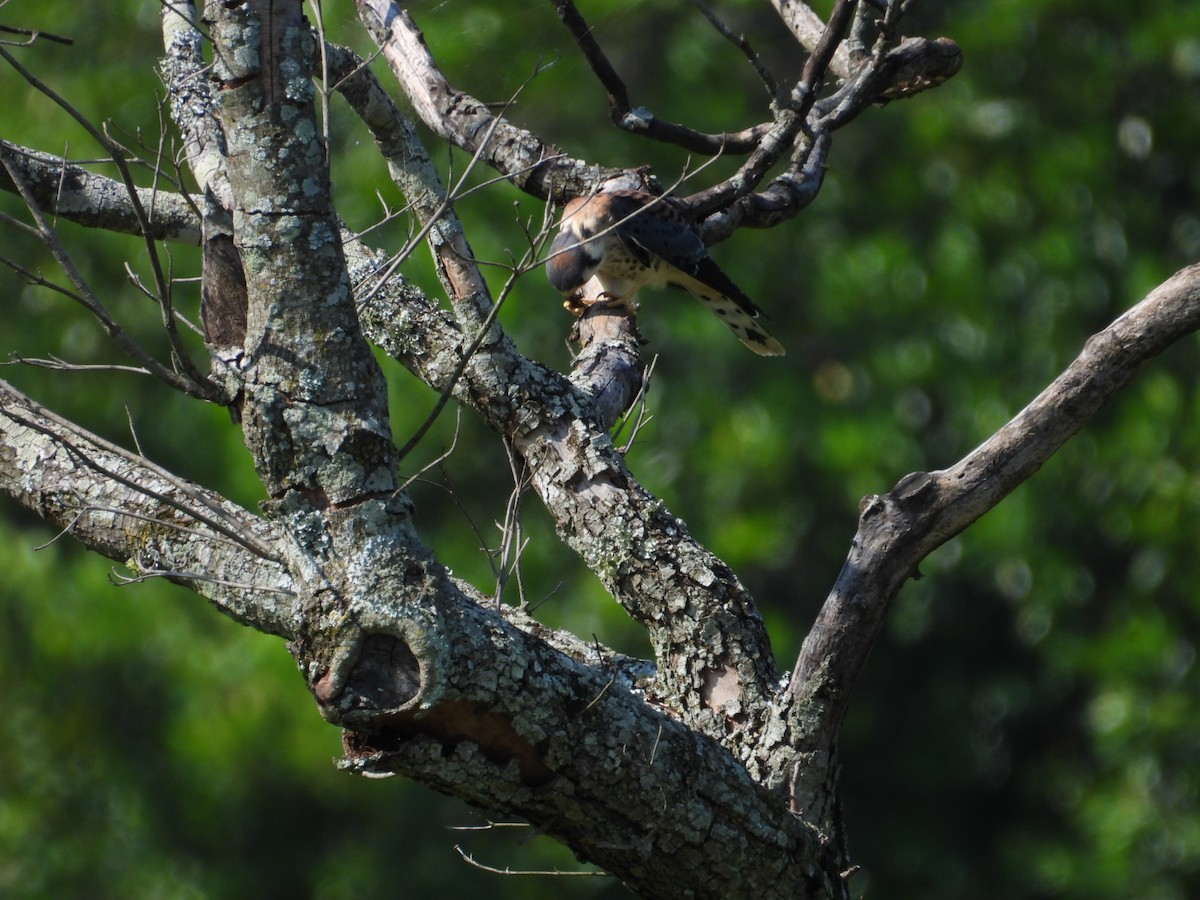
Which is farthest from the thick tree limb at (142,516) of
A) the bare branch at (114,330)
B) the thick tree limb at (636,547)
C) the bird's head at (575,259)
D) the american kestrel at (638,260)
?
the bird's head at (575,259)

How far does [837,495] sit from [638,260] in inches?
134

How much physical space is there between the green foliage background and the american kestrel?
172cm

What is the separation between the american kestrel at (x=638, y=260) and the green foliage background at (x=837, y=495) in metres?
1.72

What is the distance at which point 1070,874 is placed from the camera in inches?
297

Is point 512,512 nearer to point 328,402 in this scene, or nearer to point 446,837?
point 328,402

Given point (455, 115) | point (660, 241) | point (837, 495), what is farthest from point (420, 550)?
point (837, 495)

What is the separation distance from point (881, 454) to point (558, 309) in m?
1.84

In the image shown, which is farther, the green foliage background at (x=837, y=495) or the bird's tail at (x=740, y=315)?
the green foliage background at (x=837, y=495)

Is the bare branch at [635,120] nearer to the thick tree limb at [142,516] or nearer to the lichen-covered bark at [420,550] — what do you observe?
the lichen-covered bark at [420,550]

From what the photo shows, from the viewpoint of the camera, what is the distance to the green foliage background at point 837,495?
6.83 meters

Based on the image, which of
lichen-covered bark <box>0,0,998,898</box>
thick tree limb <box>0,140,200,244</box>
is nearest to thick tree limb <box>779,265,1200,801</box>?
lichen-covered bark <box>0,0,998,898</box>

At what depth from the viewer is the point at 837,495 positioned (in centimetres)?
756

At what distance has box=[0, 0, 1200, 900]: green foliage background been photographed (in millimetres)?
6828

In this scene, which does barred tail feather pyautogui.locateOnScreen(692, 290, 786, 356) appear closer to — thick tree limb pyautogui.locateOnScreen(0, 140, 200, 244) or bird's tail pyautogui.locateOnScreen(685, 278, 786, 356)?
bird's tail pyautogui.locateOnScreen(685, 278, 786, 356)
